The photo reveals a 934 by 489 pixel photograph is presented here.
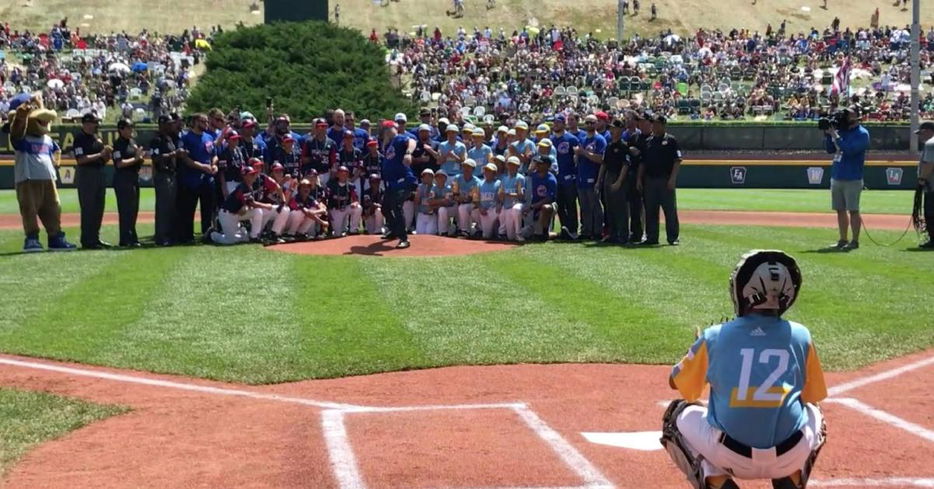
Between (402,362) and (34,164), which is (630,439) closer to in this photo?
(402,362)

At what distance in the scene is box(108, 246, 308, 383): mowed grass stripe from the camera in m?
9.52

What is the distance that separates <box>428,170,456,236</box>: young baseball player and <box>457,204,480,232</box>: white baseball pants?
21 centimetres

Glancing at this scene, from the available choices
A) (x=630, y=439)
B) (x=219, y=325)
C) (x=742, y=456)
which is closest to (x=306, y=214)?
(x=219, y=325)

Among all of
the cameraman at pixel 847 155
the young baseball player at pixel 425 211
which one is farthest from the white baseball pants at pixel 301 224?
the cameraman at pixel 847 155

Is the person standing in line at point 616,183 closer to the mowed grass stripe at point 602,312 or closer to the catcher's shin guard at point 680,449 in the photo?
the mowed grass stripe at point 602,312

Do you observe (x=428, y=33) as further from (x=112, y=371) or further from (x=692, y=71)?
(x=112, y=371)

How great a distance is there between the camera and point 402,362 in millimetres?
9531

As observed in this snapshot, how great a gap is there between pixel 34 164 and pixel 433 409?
1042cm

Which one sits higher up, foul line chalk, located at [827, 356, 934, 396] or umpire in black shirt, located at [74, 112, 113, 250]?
umpire in black shirt, located at [74, 112, 113, 250]

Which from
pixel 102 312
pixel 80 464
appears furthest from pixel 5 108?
pixel 80 464

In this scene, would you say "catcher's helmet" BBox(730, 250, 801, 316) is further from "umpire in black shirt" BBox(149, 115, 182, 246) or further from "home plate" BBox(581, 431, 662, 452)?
"umpire in black shirt" BBox(149, 115, 182, 246)

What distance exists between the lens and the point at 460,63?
54.6m

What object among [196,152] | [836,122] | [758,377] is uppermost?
[836,122]

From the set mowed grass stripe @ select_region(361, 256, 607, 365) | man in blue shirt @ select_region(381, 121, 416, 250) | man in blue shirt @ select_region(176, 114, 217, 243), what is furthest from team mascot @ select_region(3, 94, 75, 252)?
mowed grass stripe @ select_region(361, 256, 607, 365)
